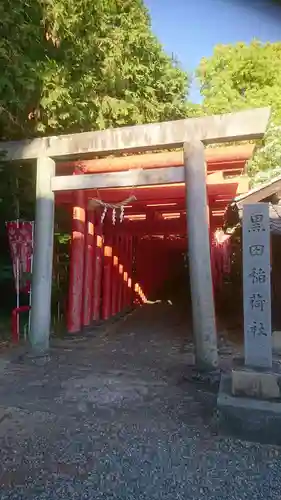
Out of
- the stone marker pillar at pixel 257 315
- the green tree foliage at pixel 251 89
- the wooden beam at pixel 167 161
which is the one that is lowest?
the stone marker pillar at pixel 257 315

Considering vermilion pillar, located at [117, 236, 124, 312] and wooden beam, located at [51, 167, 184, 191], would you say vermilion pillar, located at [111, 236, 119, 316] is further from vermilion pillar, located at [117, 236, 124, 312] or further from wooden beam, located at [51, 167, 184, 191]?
wooden beam, located at [51, 167, 184, 191]

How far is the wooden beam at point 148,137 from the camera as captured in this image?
19.2 feet

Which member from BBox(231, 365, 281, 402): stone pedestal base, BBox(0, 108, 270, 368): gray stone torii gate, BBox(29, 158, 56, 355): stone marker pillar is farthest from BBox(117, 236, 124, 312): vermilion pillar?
BBox(231, 365, 281, 402): stone pedestal base

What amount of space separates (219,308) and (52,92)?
901 centimetres

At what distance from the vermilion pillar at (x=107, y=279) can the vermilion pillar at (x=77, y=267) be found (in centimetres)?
212

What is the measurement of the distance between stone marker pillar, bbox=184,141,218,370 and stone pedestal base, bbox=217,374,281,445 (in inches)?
77.3

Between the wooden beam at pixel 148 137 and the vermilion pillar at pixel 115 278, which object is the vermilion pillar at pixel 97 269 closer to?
the vermilion pillar at pixel 115 278

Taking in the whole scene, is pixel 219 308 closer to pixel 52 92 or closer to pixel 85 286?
pixel 85 286

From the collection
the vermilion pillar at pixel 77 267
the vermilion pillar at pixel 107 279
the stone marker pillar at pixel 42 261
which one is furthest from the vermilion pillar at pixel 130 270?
the stone marker pillar at pixel 42 261

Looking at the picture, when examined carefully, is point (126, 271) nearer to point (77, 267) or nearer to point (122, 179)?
point (77, 267)

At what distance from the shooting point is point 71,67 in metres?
7.82

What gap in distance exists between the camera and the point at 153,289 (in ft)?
63.7

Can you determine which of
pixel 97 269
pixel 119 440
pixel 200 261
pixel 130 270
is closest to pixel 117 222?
pixel 97 269

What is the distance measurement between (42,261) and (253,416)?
433 centimetres
